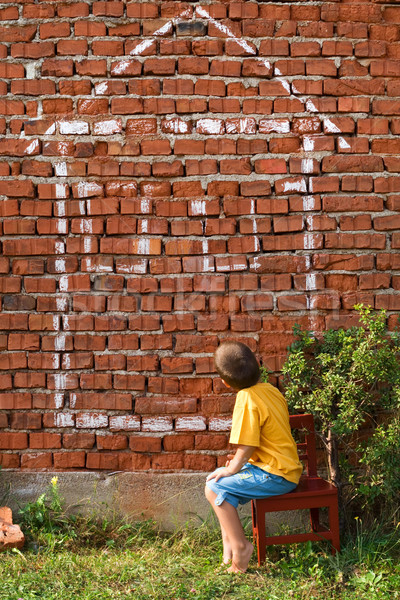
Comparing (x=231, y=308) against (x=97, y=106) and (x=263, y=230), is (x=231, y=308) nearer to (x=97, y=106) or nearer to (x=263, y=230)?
(x=263, y=230)

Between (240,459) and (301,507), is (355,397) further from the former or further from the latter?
(240,459)

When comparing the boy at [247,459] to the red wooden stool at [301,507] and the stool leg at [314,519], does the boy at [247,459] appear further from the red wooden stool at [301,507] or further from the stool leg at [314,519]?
the stool leg at [314,519]

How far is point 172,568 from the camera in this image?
2941 millimetres

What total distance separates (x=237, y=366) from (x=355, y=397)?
0.79m

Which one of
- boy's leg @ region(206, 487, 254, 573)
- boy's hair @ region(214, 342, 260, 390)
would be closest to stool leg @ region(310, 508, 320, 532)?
boy's leg @ region(206, 487, 254, 573)

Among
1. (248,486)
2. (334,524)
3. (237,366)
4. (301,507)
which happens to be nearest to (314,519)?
(334,524)

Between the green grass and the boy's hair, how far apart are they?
0.95 metres

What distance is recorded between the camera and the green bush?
3.16 metres

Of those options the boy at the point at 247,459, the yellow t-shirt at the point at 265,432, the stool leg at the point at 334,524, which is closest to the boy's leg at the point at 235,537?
the boy at the point at 247,459

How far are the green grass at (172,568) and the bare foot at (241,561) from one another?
44 mm

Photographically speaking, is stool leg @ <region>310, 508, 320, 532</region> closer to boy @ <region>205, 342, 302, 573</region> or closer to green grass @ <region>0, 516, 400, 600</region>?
green grass @ <region>0, 516, 400, 600</region>

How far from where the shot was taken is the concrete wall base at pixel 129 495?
3451mm

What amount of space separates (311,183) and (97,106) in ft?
4.66

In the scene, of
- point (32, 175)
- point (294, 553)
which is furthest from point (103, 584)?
point (32, 175)
